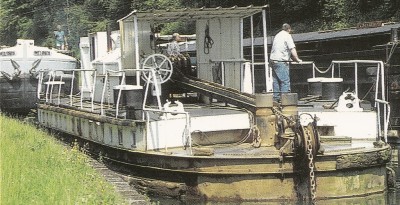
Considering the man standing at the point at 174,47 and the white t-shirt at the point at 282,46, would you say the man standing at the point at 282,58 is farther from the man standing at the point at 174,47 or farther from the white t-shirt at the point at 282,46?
the man standing at the point at 174,47

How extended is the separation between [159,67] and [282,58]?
8.38 ft

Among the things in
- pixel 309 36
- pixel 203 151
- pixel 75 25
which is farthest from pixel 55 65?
pixel 75 25

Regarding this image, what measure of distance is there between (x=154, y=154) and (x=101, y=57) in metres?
Result: 7.81

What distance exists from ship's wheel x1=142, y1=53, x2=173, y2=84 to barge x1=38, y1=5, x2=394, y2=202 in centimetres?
5

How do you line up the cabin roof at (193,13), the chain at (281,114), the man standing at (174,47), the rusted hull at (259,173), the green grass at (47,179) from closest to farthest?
the green grass at (47,179) → the rusted hull at (259,173) → the chain at (281,114) → the cabin roof at (193,13) → the man standing at (174,47)

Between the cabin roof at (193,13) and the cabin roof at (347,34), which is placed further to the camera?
the cabin roof at (347,34)

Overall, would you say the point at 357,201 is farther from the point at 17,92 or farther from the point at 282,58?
the point at 17,92

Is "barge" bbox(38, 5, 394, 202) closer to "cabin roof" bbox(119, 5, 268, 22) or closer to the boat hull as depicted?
"cabin roof" bbox(119, 5, 268, 22)

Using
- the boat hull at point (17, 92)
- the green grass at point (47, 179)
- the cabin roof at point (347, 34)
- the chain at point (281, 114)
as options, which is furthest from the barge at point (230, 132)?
the boat hull at point (17, 92)

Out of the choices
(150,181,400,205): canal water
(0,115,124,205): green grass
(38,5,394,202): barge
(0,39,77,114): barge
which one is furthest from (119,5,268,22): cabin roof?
(0,39,77,114): barge

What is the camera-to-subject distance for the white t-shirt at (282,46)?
14.4 m

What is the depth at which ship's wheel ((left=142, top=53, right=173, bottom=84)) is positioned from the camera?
1390 centimetres

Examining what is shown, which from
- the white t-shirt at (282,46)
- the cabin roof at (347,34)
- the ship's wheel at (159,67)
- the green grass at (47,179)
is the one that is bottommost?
the green grass at (47,179)

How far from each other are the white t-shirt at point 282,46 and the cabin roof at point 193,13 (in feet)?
2.29
